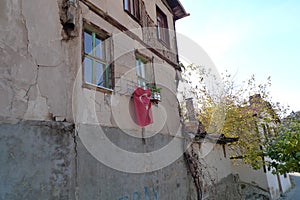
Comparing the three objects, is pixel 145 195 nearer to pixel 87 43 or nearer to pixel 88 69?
pixel 88 69

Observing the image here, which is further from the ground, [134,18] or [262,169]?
[134,18]

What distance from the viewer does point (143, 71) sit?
20.8 feet

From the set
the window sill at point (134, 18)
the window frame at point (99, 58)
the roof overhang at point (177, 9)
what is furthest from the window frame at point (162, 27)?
the window frame at point (99, 58)

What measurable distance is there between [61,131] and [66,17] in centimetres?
197

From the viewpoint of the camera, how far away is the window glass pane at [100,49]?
4784 mm

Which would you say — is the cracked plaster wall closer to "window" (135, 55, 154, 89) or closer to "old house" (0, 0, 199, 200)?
"old house" (0, 0, 199, 200)

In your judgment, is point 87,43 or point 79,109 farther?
point 87,43

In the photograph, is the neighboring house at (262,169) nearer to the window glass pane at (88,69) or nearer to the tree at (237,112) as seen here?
the tree at (237,112)

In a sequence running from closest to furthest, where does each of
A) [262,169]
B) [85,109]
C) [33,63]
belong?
[33,63] < [85,109] < [262,169]

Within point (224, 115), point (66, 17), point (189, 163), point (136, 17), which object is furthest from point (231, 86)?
point (66, 17)

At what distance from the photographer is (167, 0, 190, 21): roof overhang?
8.87 metres

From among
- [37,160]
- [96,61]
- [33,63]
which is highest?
[96,61]

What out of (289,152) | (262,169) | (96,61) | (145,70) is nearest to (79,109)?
(96,61)

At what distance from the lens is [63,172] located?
3314 millimetres
